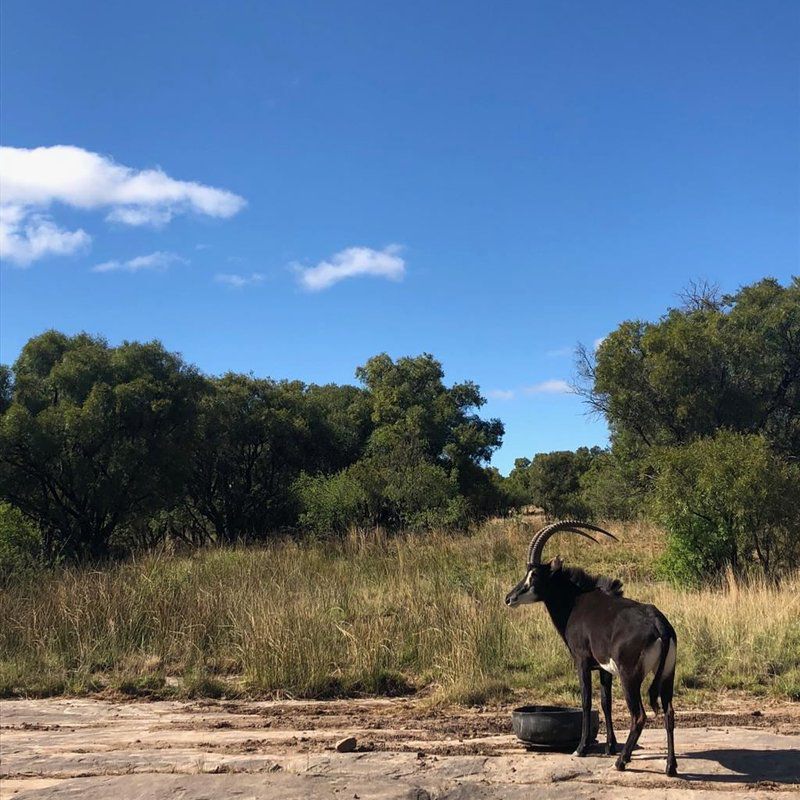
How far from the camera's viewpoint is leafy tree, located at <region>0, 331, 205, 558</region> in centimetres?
2005

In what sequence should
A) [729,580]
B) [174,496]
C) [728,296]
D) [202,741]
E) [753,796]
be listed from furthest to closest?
1. [728,296]
2. [174,496]
3. [729,580]
4. [202,741]
5. [753,796]

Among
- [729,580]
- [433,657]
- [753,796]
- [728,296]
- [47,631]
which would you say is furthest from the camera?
[728,296]

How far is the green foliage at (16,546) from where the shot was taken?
45.9 feet

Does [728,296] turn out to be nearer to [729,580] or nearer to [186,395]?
[729,580]

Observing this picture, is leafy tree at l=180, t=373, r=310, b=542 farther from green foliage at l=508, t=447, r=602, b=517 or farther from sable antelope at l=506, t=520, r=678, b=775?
sable antelope at l=506, t=520, r=678, b=775

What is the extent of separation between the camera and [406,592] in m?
11.9

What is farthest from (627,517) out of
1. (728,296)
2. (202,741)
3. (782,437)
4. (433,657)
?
(202,741)

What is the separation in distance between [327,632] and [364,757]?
13.9 ft

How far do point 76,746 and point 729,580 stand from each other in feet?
33.9

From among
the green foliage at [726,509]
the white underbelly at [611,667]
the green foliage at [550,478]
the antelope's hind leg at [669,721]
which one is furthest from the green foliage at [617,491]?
the antelope's hind leg at [669,721]

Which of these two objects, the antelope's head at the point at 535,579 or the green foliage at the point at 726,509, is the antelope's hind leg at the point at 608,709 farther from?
the green foliage at the point at 726,509

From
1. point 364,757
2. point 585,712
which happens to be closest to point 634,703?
point 585,712

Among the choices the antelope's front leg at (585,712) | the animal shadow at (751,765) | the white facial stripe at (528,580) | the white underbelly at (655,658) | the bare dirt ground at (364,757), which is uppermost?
the white facial stripe at (528,580)

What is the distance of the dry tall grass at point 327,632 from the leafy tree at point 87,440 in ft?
24.5
